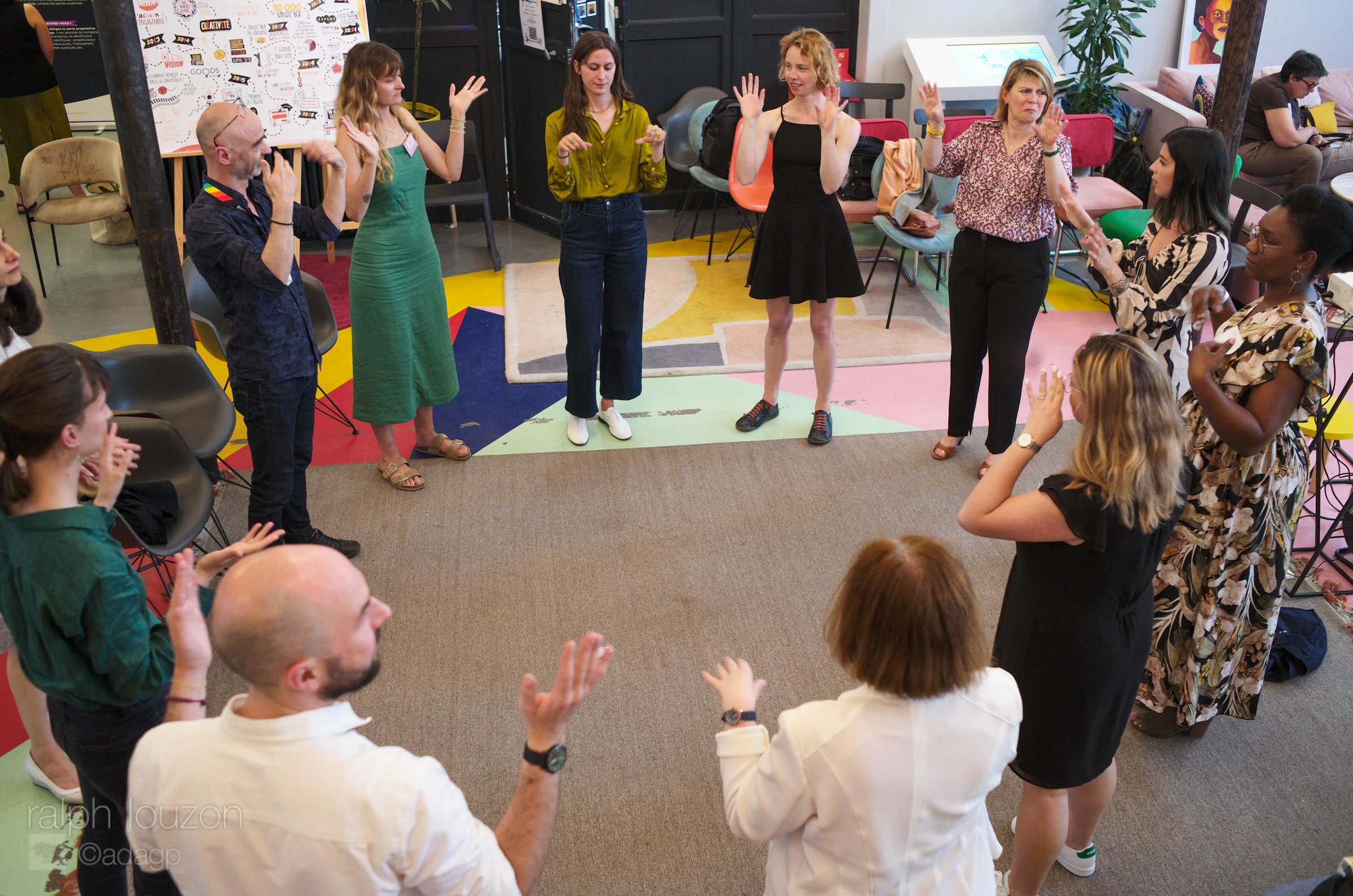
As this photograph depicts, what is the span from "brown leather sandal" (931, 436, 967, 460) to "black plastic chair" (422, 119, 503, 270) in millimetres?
3311

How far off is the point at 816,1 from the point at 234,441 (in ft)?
16.7

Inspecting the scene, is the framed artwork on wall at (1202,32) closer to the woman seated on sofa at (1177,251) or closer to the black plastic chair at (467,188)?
the black plastic chair at (467,188)

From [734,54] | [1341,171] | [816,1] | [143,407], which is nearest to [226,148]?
[143,407]

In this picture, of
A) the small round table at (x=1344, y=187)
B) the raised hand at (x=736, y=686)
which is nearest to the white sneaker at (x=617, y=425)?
the raised hand at (x=736, y=686)

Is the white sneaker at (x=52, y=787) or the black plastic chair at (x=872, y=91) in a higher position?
the black plastic chair at (x=872, y=91)

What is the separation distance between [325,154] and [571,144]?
96 centimetres

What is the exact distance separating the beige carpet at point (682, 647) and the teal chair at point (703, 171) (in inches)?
95.0

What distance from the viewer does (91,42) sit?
22.8 feet

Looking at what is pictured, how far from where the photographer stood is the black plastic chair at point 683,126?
6.79 metres

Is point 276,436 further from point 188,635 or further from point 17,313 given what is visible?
point 188,635

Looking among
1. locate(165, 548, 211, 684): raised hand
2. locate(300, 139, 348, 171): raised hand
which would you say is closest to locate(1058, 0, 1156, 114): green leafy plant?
locate(300, 139, 348, 171): raised hand

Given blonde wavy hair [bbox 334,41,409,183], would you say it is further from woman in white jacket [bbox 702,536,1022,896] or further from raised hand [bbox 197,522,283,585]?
woman in white jacket [bbox 702,536,1022,896]

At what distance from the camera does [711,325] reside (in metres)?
5.76

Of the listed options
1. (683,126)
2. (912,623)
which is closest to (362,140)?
(912,623)
